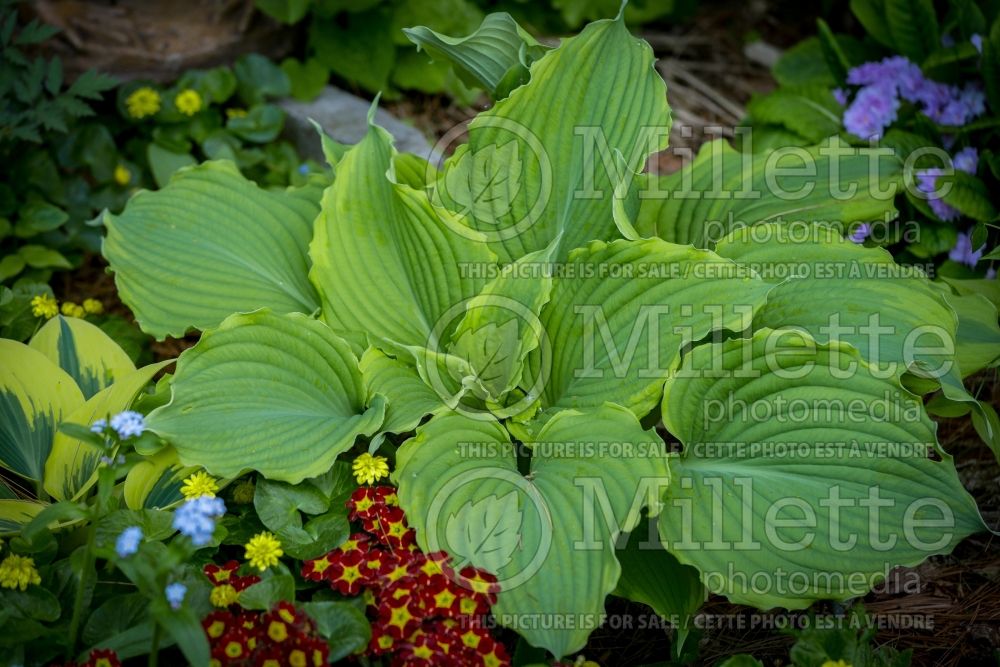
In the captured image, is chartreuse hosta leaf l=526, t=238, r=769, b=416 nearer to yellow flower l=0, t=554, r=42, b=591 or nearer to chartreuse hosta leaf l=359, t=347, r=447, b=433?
chartreuse hosta leaf l=359, t=347, r=447, b=433

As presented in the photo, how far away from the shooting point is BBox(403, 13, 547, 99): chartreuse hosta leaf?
7.36ft

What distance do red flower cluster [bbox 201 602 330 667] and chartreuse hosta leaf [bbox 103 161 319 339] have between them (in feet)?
2.62

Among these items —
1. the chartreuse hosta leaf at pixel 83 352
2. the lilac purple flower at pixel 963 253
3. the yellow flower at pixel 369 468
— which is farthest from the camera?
the lilac purple flower at pixel 963 253

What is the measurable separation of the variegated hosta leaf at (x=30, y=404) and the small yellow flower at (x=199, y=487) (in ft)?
1.41

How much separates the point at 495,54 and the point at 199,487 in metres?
1.27

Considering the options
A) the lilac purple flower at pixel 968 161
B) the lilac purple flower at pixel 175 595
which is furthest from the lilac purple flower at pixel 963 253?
the lilac purple flower at pixel 175 595

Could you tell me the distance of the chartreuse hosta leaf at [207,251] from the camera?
2203mm

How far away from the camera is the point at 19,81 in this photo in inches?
106

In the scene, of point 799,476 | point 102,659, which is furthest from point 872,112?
point 102,659

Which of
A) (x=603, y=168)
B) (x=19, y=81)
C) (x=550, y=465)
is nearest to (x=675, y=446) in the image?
(x=550, y=465)

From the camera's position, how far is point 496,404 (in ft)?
6.75

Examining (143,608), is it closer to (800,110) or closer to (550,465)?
(550,465)

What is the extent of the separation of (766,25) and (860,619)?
2.92 m

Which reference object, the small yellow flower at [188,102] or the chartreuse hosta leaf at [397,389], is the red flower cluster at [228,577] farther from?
the small yellow flower at [188,102]
